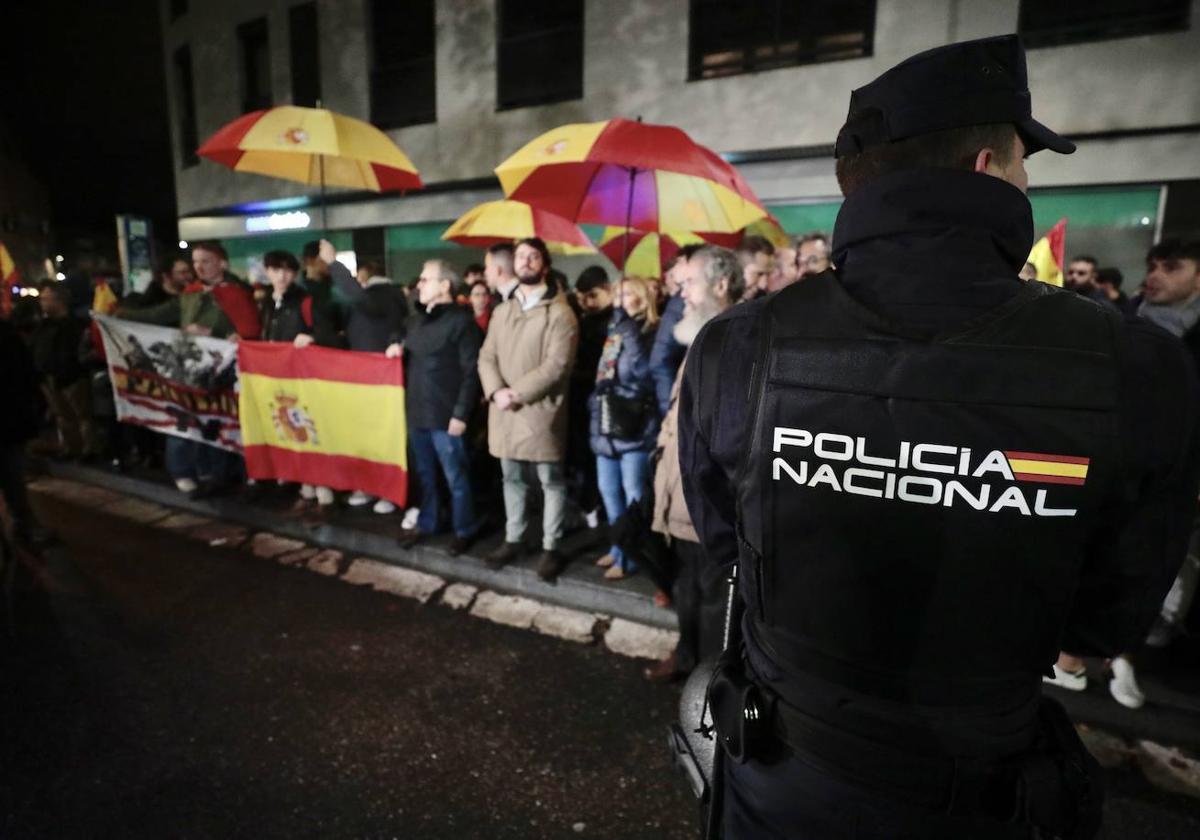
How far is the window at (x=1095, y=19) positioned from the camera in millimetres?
8273

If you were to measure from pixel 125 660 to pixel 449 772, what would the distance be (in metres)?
2.07

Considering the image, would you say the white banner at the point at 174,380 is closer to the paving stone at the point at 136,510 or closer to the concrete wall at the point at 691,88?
the paving stone at the point at 136,510

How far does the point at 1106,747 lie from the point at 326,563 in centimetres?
468

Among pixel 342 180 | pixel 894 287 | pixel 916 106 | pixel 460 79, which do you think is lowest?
pixel 894 287

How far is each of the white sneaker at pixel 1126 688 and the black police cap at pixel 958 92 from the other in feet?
9.63

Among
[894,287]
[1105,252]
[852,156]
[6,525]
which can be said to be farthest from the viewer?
[1105,252]

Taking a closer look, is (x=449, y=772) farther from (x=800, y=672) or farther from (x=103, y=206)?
(x=103, y=206)

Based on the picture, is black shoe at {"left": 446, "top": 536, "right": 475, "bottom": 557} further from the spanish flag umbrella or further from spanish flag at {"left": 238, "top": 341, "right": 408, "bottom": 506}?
the spanish flag umbrella

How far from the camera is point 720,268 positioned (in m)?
3.31

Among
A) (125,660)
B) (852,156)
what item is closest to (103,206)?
(125,660)

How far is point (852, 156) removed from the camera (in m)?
1.31

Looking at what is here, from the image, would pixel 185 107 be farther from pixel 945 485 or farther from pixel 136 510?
pixel 945 485

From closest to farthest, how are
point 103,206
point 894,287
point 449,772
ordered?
point 894,287 → point 449,772 → point 103,206

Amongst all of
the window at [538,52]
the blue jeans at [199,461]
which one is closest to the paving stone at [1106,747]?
the blue jeans at [199,461]
